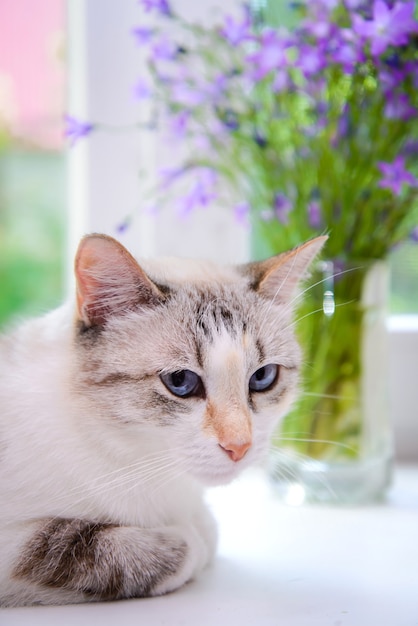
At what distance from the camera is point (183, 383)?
0.92 meters

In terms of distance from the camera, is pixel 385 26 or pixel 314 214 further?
pixel 314 214

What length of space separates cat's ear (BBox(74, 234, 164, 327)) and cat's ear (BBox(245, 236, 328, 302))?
0.17m

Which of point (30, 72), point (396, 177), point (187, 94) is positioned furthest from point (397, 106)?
point (30, 72)

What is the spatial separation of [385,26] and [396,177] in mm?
221

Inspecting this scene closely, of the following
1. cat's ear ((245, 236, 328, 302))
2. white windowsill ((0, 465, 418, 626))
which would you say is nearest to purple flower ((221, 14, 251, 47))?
cat's ear ((245, 236, 328, 302))

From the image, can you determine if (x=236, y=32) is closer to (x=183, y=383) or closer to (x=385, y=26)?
(x=385, y=26)

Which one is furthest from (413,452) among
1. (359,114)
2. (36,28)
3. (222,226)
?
(36,28)

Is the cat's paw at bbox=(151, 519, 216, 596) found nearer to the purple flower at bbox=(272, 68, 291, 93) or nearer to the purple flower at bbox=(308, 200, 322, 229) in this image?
the purple flower at bbox=(308, 200, 322, 229)

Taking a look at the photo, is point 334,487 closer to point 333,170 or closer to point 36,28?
point 333,170

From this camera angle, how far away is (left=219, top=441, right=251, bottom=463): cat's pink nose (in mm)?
883

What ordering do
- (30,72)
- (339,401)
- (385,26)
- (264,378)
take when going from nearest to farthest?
1. (264,378)
2. (385,26)
3. (339,401)
4. (30,72)

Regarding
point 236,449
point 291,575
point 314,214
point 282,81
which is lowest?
point 291,575

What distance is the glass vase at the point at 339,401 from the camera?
1.31 meters

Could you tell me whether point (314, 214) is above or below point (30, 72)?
below
